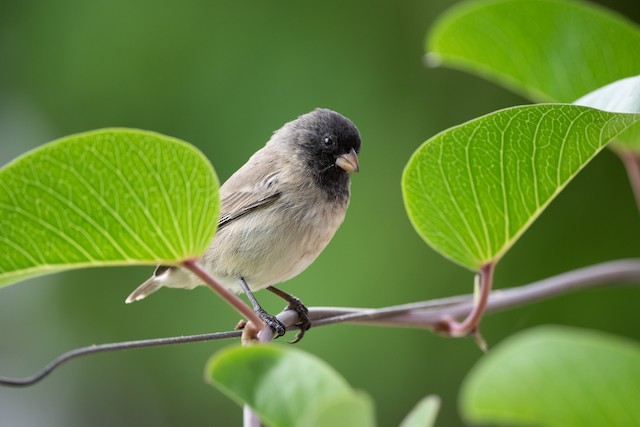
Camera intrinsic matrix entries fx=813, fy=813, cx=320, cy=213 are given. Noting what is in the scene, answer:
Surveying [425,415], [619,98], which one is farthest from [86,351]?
[619,98]

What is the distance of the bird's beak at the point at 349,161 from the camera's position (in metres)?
1.74

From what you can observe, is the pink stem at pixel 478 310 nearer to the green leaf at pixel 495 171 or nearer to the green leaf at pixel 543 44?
the green leaf at pixel 495 171

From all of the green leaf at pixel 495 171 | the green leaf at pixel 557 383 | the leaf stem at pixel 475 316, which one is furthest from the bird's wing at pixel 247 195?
the green leaf at pixel 557 383

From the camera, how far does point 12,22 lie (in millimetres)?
2885

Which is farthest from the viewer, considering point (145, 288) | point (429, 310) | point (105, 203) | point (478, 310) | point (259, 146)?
point (259, 146)

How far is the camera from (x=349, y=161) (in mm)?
1752

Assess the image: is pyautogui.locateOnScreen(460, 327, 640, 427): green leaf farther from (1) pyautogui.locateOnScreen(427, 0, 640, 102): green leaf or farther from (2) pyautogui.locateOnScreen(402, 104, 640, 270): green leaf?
(1) pyautogui.locateOnScreen(427, 0, 640, 102): green leaf

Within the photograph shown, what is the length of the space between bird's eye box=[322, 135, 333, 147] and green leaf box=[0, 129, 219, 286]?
37.0 inches

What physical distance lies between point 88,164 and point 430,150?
0.37 metres

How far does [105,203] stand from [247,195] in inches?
38.1

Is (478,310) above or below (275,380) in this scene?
below

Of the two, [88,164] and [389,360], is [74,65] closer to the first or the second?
[389,360]

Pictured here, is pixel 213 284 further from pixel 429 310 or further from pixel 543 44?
pixel 543 44

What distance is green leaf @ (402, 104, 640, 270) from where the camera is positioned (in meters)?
0.89
